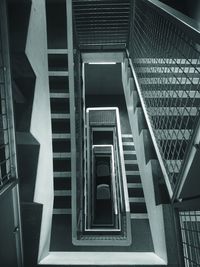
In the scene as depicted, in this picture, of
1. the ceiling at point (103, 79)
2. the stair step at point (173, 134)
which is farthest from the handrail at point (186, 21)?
the ceiling at point (103, 79)

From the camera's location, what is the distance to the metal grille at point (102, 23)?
439 centimetres

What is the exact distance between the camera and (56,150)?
4.68m

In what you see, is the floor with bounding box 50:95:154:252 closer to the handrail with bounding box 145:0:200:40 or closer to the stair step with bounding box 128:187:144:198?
the stair step with bounding box 128:187:144:198

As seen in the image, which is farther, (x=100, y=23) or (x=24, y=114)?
(x=100, y=23)

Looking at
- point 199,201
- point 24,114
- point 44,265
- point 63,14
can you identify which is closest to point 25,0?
point 24,114

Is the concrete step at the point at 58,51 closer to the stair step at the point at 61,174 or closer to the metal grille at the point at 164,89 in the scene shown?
the metal grille at the point at 164,89

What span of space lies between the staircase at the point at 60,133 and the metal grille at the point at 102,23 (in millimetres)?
694

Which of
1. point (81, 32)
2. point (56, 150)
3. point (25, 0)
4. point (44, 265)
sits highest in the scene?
point (81, 32)

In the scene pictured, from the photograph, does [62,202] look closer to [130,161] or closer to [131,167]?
[131,167]

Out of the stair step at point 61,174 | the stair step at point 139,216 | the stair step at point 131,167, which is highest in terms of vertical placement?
the stair step at point 131,167

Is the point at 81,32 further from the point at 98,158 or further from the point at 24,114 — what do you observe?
the point at 98,158

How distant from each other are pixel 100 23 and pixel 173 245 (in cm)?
383

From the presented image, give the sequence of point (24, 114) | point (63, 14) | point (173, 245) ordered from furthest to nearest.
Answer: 1. point (63, 14)
2. point (173, 245)
3. point (24, 114)

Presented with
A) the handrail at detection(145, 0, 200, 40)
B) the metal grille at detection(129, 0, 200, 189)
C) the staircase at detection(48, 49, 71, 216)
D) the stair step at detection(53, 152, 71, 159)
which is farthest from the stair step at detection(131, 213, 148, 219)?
the handrail at detection(145, 0, 200, 40)
